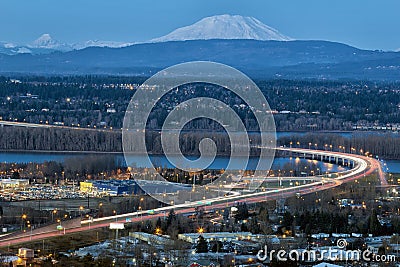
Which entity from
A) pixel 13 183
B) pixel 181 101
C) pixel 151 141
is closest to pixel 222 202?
pixel 13 183

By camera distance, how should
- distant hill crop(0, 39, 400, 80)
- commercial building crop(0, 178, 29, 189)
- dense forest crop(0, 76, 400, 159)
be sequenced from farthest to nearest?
distant hill crop(0, 39, 400, 80)
dense forest crop(0, 76, 400, 159)
commercial building crop(0, 178, 29, 189)

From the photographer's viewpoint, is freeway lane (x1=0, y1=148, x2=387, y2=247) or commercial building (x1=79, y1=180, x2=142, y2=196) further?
commercial building (x1=79, y1=180, x2=142, y2=196)

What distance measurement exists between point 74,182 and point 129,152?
491 cm

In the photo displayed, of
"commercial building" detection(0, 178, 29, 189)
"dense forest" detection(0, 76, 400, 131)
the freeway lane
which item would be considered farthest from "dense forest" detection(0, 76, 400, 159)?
"commercial building" detection(0, 178, 29, 189)

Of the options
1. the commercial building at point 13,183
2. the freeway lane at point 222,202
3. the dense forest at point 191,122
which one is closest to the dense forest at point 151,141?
Answer: the dense forest at point 191,122

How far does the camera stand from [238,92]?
2458 centimetres

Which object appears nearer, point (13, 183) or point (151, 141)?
point (13, 183)

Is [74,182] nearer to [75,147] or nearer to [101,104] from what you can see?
[75,147]

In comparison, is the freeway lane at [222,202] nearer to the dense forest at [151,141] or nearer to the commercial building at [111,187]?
the commercial building at [111,187]

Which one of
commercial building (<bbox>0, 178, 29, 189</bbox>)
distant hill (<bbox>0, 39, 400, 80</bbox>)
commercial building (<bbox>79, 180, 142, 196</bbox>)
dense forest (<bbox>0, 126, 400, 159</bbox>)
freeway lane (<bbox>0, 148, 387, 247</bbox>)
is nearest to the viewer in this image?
Answer: freeway lane (<bbox>0, 148, 387, 247</bbox>)

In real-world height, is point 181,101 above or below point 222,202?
above

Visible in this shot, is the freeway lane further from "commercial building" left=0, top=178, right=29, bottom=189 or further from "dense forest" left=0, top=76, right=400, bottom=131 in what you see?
"dense forest" left=0, top=76, right=400, bottom=131

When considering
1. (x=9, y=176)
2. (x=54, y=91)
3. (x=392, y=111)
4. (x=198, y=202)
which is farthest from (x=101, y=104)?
(x=198, y=202)

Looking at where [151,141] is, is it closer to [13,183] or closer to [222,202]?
[13,183]
